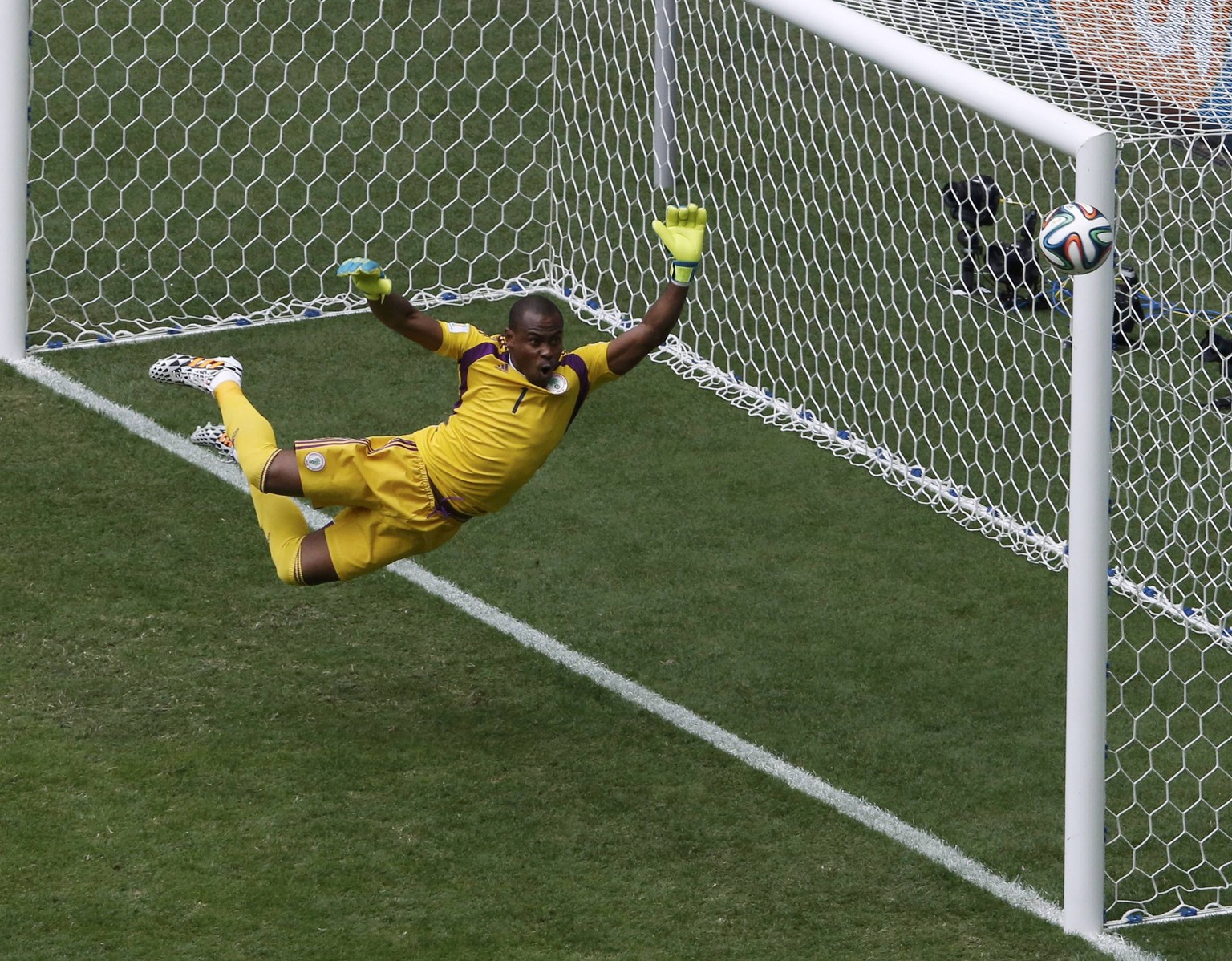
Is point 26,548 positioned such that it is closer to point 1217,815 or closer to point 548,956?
point 548,956

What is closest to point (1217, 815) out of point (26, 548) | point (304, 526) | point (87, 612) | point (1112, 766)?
point (1112, 766)

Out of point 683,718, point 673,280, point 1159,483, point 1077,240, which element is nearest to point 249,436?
point 673,280

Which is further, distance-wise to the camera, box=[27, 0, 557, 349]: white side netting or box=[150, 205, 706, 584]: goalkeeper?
box=[27, 0, 557, 349]: white side netting

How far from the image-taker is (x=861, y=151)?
10508 mm

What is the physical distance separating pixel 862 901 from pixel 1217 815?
50.3 inches

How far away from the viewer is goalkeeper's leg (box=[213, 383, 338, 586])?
20.2ft

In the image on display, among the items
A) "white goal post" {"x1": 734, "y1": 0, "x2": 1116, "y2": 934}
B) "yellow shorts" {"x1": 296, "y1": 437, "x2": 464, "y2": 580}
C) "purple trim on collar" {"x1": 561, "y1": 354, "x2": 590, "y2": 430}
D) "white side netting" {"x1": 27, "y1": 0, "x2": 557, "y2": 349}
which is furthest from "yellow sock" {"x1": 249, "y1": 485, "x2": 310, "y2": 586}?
"white side netting" {"x1": 27, "y1": 0, "x2": 557, "y2": 349}

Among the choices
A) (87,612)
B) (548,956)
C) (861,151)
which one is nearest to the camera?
(548,956)

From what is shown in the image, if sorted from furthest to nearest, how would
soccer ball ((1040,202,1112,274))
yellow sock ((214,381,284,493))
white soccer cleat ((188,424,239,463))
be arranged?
white soccer cleat ((188,424,239,463)), yellow sock ((214,381,284,493)), soccer ball ((1040,202,1112,274))

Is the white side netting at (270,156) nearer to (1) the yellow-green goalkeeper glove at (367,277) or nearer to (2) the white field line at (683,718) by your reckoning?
(2) the white field line at (683,718)

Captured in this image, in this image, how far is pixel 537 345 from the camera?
596cm

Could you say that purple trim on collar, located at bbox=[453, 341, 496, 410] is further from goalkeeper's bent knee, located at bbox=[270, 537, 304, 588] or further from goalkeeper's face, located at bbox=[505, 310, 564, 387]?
goalkeeper's bent knee, located at bbox=[270, 537, 304, 588]

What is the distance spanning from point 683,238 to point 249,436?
1.50m

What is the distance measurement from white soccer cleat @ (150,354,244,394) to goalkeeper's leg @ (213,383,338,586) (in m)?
0.28
